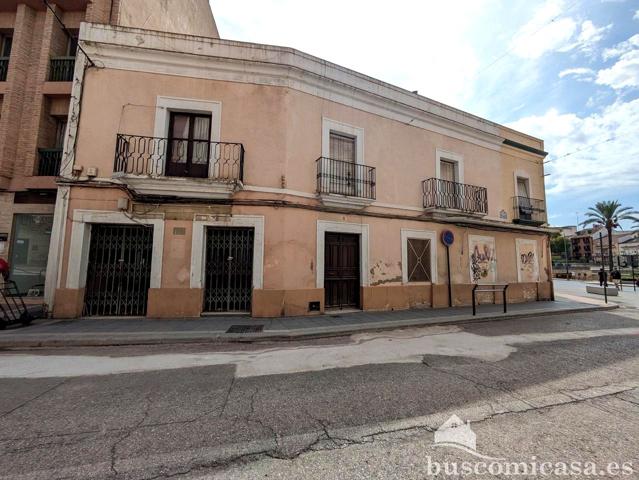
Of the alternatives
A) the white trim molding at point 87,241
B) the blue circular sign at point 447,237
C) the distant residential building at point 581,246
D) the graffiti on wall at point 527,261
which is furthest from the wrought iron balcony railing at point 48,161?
the distant residential building at point 581,246

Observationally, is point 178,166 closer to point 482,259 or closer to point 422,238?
point 422,238

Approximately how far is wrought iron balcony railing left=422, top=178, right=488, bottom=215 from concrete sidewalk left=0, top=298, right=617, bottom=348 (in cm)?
405

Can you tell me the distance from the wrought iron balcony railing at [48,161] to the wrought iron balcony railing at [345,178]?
830 centimetres

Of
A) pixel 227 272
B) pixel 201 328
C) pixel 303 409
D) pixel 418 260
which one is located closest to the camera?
pixel 303 409

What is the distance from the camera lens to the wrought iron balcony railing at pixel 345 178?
8578 mm

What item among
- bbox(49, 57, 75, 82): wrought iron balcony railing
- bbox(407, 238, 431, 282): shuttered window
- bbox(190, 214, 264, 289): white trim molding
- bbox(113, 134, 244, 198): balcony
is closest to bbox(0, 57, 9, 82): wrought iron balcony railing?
bbox(49, 57, 75, 82): wrought iron balcony railing

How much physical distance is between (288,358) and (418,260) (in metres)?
6.85

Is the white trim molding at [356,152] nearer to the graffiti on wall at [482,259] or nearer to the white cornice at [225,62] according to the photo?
the white cornice at [225,62]

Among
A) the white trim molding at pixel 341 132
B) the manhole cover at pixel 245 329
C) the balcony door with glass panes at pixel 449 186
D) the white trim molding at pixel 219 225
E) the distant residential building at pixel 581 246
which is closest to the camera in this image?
the manhole cover at pixel 245 329

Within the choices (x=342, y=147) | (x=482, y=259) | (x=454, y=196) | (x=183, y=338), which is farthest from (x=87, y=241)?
(x=482, y=259)

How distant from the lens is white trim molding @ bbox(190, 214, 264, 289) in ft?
24.6

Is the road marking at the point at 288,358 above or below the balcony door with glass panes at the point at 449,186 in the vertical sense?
below

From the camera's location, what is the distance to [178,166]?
7.94 metres

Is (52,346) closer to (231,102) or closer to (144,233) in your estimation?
(144,233)
